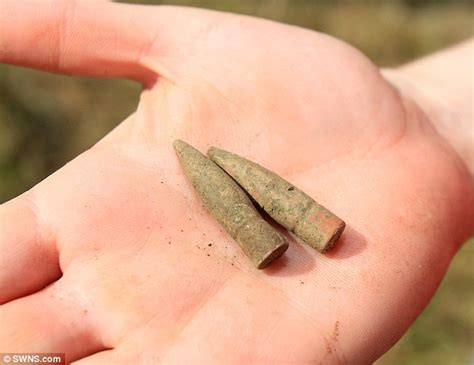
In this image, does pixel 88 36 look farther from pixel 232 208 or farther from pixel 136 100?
pixel 136 100

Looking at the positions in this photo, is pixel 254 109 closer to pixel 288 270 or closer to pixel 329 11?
pixel 288 270

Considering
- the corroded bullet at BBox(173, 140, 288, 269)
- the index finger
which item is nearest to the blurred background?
the index finger

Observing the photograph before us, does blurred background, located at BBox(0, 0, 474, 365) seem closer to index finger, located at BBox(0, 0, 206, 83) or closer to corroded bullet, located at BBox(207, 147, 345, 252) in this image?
index finger, located at BBox(0, 0, 206, 83)

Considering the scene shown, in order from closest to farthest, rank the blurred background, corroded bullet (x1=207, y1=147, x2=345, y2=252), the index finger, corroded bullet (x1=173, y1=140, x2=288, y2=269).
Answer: corroded bullet (x1=173, y1=140, x2=288, y2=269) < corroded bullet (x1=207, y1=147, x2=345, y2=252) < the index finger < the blurred background

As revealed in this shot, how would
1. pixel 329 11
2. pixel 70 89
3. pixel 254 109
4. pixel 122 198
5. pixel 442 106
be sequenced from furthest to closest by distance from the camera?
pixel 329 11
pixel 70 89
pixel 442 106
pixel 254 109
pixel 122 198

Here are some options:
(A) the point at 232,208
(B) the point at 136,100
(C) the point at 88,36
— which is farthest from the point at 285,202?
(B) the point at 136,100

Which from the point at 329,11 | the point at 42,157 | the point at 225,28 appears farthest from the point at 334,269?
the point at 329,11
